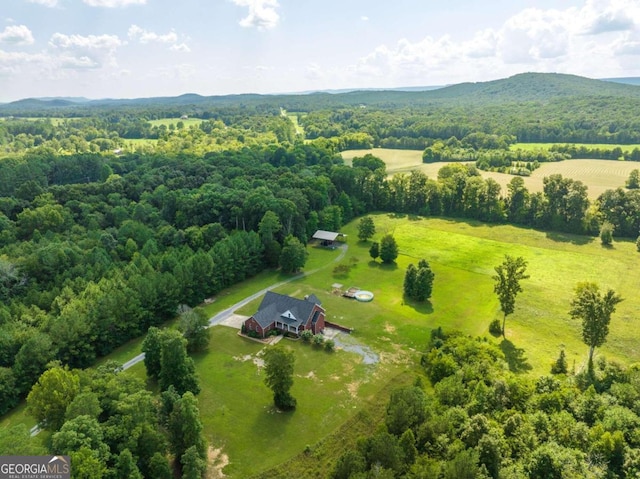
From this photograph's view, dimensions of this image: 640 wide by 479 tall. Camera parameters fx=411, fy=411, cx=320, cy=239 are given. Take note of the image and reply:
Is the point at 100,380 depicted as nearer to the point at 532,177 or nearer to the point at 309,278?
the point at 309,278

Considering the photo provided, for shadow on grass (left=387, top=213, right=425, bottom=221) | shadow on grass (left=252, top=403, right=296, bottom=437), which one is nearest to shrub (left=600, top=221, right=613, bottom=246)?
shadow on grass (left=387, top=213, right=425, bottom=221)

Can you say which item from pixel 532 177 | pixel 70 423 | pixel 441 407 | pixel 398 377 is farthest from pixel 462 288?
pixel 532 177

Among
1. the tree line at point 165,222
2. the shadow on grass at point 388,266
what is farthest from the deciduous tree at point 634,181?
the shadow on grass at point 388,266

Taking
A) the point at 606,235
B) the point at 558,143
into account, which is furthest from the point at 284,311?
the point at 558,143

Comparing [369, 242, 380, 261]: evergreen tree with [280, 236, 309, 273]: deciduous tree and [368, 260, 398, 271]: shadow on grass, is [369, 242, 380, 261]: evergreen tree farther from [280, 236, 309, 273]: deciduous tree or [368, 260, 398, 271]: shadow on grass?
[280, 236, 309, 273]: deciduous tree

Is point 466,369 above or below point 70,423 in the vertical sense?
below
